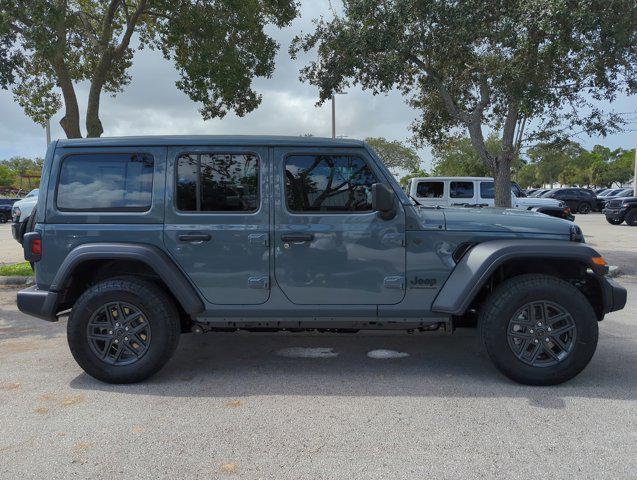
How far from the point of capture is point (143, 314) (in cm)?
398

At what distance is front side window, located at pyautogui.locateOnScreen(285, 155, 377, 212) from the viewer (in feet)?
13.2

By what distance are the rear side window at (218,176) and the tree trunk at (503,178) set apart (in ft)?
25.5

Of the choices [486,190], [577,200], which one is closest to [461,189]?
[486,190]

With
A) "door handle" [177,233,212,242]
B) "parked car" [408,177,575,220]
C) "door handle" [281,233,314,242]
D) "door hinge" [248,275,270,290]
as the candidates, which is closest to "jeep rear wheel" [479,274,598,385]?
"door handle" [281,233,314,242]

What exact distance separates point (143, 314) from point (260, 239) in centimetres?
110

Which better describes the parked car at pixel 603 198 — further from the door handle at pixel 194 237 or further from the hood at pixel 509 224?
the door handle at pixel 194 237

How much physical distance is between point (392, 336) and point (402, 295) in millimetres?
1518

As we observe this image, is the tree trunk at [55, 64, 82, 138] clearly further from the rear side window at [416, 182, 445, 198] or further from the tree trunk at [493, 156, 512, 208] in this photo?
the rear side window at [416, 182, 445, 198]

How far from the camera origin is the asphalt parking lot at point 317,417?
2.83 meters

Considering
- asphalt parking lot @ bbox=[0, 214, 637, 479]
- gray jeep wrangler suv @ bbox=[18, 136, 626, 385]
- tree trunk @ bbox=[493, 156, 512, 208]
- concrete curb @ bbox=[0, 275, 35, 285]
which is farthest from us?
tree trunk @ bbox=[493, 156, 512, 208]

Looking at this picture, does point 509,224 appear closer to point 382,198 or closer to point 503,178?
point 382,198

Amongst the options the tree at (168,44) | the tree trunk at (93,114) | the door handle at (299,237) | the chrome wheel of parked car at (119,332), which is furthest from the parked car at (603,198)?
the chrome wheel of parked car at (119,332)

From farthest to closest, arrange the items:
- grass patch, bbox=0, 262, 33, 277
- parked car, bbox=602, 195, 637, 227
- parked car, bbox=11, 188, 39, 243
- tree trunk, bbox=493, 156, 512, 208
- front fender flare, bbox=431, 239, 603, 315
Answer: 1. parked car, bbox=602, 195, 637, 227
2. tree trunk, bbox=493, 156, 512, 208
3. grass patch, bbox=0, 262, 33, 277
4. parked car, bbox=11, 188, 39, 243
5. front fender flare, bbox=431, 239, 603, 315

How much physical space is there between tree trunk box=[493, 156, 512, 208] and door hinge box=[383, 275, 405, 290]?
7.45m
